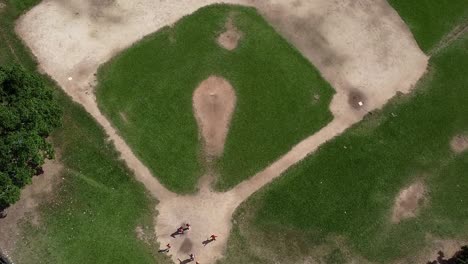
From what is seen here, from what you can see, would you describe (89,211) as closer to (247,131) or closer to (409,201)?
(247,131)

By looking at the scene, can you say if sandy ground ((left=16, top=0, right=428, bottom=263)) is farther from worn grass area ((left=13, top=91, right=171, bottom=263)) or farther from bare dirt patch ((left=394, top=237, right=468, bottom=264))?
bare dirt patch ((left=394, top=237, right=468, bottom=264))

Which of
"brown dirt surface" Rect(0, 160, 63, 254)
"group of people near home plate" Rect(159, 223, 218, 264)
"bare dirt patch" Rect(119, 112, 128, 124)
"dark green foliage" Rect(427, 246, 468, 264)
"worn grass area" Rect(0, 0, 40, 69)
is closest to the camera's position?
"brown dirt surface" Rect(0, 160, 63, 254)

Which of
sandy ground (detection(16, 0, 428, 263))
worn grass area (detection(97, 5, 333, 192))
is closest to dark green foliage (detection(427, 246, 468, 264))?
sandy ground (detection(16, 0, 428, 263))

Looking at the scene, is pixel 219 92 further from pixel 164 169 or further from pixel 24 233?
pixel 24 233

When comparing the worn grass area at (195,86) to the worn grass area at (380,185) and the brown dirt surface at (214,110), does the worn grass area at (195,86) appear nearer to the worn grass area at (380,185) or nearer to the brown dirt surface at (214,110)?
the brown dirt surface at (214,110)

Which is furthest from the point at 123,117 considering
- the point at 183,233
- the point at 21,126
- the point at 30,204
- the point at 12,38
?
the point at 12,38

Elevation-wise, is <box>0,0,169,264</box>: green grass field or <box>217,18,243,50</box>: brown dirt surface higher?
<box>217,18,243,50</box>: brown dirt surface

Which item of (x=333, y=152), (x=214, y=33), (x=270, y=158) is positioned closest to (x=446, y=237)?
(x=333, y=152)
